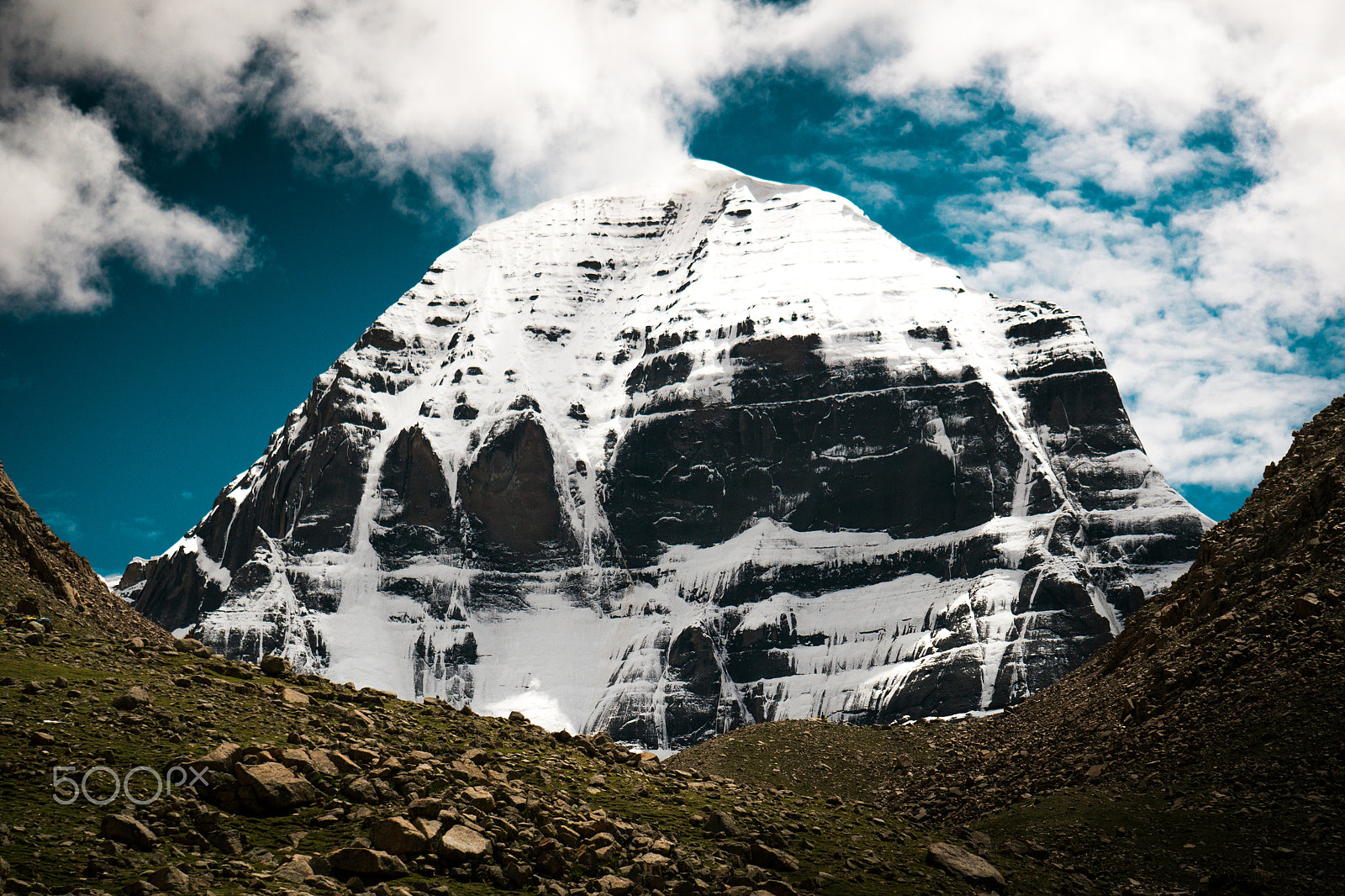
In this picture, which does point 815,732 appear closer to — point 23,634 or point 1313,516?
point 1313,516

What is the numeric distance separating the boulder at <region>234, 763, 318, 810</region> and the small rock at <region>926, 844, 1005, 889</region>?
15.3 metres

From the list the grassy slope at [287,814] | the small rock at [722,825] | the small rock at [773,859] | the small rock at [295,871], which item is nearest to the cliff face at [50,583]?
the grassy slope at [287,814]

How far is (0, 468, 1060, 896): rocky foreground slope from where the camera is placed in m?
18.9

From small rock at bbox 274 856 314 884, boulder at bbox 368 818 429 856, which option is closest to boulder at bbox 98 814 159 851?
small rock at bbox 274 856 314 884

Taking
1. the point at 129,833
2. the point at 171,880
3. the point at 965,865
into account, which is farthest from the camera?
the point at 965,865

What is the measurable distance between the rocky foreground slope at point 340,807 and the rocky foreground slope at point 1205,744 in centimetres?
504

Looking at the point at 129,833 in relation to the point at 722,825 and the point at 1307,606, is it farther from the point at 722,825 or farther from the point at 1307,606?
the point at 1307,606

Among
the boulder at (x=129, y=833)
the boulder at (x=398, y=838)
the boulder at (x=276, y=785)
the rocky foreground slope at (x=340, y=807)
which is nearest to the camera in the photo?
the boulder at (x=129, y=833)

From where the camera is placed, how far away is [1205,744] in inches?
1458

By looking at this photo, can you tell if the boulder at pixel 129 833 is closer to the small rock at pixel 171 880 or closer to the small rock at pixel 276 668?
the small rock at pixel 171 880

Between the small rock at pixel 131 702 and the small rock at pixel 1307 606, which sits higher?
the small rock at pixel 1307 606

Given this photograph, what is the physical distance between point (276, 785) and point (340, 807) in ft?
4.14

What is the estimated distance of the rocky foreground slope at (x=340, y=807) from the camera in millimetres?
18859

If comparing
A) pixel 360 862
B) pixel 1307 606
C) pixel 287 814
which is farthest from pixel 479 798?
pixel 1307 606
